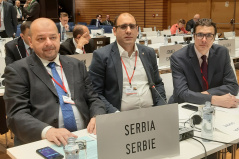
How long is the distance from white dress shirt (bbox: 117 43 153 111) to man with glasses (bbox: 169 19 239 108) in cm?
29

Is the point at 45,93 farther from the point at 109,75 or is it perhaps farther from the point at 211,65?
the point at 211,65

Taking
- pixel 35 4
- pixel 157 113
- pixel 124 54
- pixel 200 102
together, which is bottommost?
pixel 200 102

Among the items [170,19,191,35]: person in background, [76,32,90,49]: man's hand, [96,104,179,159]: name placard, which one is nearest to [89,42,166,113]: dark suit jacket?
[96,104,179,159]: name placard

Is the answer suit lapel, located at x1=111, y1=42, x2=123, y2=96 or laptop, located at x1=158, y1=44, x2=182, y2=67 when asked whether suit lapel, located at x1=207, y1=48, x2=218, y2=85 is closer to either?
suit lapel, located at x1=111, y1=42, x2=123, y2=96

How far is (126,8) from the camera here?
54.6 feet

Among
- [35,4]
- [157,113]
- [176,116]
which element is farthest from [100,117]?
[35,4]

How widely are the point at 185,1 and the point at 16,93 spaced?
13541 millimetres

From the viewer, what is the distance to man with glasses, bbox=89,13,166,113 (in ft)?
9.45

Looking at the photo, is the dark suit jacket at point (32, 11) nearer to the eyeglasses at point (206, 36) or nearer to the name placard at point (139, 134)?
the eyeglasses at point (206, 36)

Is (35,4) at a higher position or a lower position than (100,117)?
higher

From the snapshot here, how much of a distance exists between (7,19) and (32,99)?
6885 millimetres

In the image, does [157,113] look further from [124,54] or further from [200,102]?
[124,54]

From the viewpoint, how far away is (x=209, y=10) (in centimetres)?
1369

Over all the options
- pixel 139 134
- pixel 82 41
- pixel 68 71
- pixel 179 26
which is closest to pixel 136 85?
pixel 68 71
